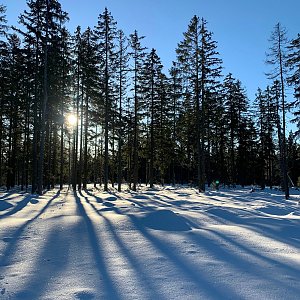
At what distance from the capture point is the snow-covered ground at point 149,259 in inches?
146

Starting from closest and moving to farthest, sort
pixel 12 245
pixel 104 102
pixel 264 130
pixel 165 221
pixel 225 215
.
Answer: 1. pixel 12 245
2. pixel 165 221
3. pixel 225 215
4. pixel 104 102
5. pixel 264 130

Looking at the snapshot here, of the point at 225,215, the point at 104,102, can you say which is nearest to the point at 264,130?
the point at 104,102

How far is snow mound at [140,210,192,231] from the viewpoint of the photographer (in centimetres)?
753

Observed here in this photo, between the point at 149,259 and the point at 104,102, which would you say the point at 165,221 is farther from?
the point at 104,102

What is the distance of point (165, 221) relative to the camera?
26.7 ft

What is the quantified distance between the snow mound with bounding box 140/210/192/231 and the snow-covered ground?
3cm

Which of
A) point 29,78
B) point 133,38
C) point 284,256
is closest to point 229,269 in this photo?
point 284,256

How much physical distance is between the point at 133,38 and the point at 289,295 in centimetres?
2898

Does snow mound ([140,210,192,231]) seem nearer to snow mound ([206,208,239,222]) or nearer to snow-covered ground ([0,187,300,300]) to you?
snow-covered ground ([0,187,300,300])

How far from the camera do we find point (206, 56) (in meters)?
26.7

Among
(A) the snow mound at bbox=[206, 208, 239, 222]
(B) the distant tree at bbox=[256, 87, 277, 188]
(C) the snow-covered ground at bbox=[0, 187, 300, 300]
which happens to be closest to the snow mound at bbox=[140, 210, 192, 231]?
(C) the snow-covered ground at bbox=[0, 187, 300, 300]

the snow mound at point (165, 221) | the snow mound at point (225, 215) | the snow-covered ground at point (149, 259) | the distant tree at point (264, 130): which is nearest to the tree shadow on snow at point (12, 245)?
the snow-covered ground at point (149, 259)

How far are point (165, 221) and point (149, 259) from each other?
3.20 metres

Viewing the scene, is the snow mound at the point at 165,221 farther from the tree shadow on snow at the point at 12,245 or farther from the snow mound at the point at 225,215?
the tree shadow on snow at the point at 12,245
